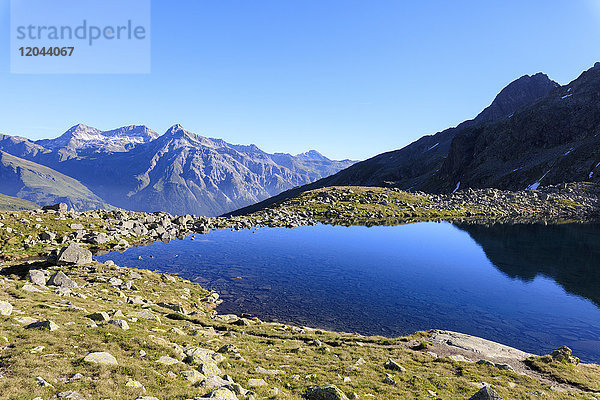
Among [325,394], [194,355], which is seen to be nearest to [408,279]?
[325,394]

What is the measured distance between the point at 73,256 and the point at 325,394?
41.9 m

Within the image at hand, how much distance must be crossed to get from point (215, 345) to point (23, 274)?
3130cm

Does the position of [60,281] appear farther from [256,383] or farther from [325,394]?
[325,394]

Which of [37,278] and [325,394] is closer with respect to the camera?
[325,394]

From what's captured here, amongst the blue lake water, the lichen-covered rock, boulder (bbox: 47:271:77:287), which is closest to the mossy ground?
the lichen-covered rock

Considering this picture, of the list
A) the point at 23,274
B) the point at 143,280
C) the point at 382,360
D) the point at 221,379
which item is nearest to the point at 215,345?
the point at 221,379

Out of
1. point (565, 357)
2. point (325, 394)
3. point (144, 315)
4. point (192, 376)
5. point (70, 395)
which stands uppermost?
point (70, 395)

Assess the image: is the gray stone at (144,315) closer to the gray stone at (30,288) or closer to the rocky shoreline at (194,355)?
the rocky shoreline at (194,355)

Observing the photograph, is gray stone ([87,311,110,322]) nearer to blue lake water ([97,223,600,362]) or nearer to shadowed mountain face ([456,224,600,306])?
blue lake water ([97,223,600,362])

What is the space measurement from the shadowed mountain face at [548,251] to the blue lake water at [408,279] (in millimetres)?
220

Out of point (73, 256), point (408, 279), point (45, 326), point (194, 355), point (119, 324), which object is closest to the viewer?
point (45, 326)

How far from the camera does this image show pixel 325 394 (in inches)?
570

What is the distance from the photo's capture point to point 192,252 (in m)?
62.2

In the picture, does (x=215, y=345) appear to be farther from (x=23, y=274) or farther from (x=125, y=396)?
(x=23, y=274)
